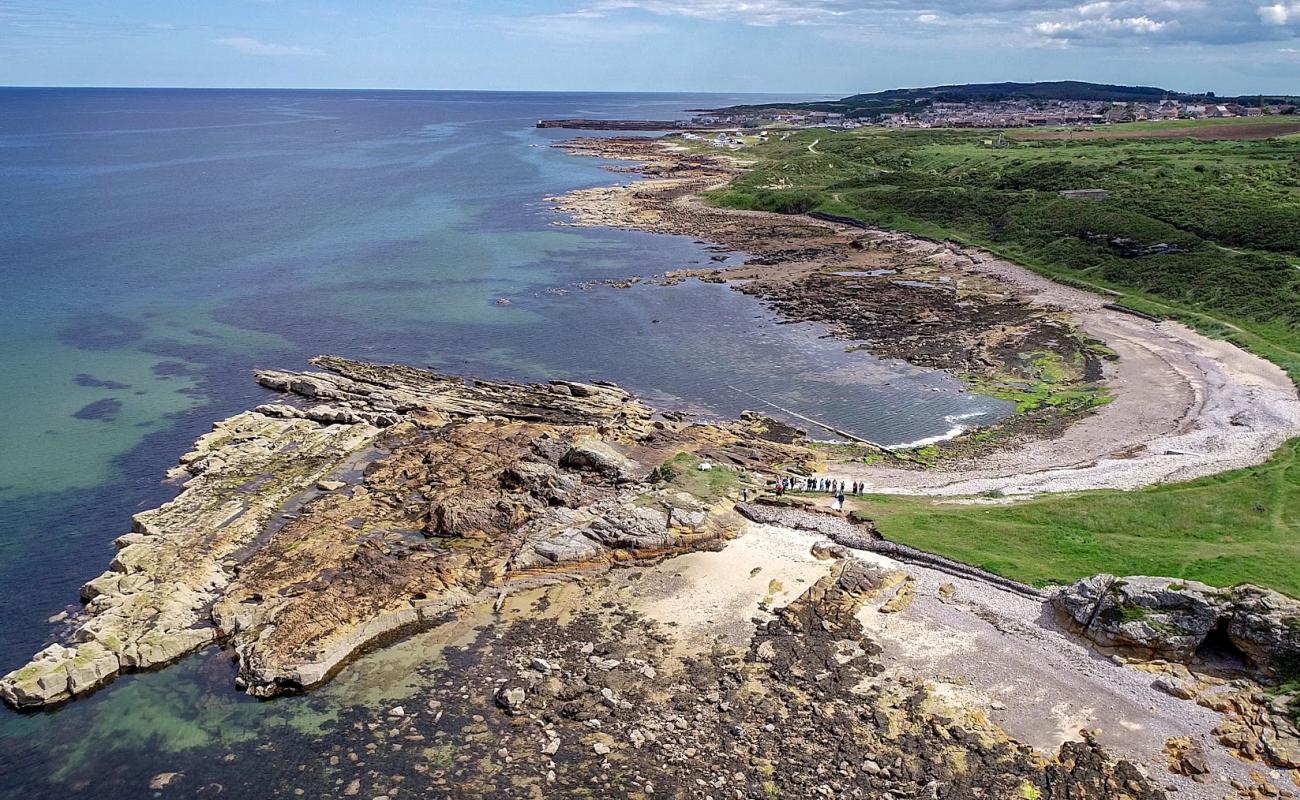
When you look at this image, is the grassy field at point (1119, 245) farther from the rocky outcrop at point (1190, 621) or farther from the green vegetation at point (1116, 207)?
the rocky outcrop at point (1190, 621)

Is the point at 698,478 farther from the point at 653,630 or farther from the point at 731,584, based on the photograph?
the point at 653,630

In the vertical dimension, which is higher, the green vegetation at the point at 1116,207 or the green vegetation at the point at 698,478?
the green vegetation at the point at 1116,207

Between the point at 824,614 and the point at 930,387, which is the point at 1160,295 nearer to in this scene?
the point at 930,387

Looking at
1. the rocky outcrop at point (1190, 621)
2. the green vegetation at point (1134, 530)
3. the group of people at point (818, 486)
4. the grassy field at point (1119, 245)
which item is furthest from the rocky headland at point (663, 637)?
the grassy field at point (1119, 245)

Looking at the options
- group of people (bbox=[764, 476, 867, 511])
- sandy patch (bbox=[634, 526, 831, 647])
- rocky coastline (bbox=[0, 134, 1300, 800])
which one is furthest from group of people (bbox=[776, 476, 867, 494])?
sandy patch (bbox=[634, 526, 831, 647])

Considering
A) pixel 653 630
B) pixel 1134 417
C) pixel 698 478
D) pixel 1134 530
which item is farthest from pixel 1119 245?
pixel 653 630

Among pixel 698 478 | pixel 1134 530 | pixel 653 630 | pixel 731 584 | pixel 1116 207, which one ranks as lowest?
pixel 653 630

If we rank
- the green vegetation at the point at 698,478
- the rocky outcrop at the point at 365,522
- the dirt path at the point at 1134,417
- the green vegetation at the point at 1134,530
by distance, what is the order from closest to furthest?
the rocky outcrop at the point at 365,522 → the green vegetation at the point at 1134,530 → the green vegetation at the point at 698,478 → the dirt path at the point at 1134,417
